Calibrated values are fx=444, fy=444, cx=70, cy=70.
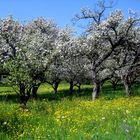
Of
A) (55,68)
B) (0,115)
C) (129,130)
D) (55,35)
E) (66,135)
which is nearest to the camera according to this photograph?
(129,130)

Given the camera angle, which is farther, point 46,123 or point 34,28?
point 34,28

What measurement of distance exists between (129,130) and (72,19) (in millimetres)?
27406

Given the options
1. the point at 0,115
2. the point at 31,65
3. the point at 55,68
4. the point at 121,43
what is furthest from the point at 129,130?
the point at 55,68

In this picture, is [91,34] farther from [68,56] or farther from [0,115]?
[0,115]

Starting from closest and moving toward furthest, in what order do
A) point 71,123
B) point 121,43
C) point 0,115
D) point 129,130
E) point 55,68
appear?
point 129,130
point 71,123
point 0,115
point 121,43
point 55,68

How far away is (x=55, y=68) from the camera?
40.7m

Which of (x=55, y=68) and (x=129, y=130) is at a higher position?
(x=55, y=68)

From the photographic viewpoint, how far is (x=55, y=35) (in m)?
49.7

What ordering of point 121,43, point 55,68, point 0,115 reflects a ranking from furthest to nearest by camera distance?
point 55,68 → point 121,43 → point 0,115

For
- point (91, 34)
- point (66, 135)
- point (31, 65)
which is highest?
point (91, 34)

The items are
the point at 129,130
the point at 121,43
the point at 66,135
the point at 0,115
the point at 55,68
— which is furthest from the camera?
the point at 55,68

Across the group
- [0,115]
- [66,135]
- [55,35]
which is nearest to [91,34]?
[55,35]

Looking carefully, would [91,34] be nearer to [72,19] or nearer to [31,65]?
[72,19]

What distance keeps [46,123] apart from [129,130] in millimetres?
4797
